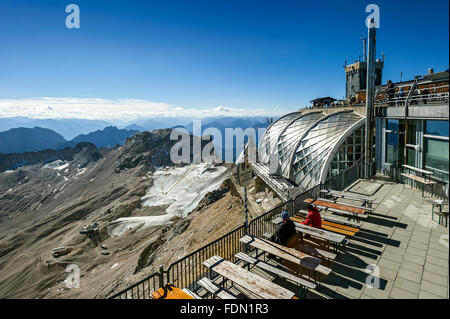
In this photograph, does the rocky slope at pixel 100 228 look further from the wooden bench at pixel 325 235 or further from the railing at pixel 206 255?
the wooden bench at pixel 325 235

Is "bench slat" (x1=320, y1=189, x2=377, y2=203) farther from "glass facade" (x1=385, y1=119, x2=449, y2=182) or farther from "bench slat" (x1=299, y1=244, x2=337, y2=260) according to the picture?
"bench slat" (x1=299, y1=244, x2=337, y2=260)

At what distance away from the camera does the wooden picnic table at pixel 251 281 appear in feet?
15.8

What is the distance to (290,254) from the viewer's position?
615cm

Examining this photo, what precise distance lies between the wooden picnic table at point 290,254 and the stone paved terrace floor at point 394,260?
653mm

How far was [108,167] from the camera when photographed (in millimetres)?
115125

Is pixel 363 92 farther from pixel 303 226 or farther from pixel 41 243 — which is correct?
pixel 41 243

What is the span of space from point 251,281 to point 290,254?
1.39 metres

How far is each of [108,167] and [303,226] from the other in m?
121

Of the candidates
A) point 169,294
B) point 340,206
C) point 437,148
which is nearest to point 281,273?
point 169,294

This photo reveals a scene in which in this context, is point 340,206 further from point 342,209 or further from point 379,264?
point 379,264

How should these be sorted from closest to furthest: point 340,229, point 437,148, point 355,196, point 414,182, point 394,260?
point 394,260
point 340,229
point 355,196
point 437,148
point 414,182

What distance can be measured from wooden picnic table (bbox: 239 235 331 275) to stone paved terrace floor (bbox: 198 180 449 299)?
2.14 ft
